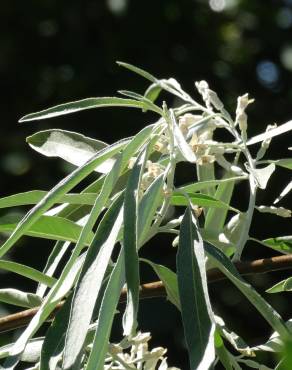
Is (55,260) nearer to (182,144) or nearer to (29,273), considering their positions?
(29,273)

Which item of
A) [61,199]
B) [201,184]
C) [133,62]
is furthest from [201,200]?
[133,62]

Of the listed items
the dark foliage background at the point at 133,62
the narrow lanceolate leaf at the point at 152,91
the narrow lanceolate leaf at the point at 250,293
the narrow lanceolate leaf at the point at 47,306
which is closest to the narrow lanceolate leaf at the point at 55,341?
the narrow lanceolate leaf at the point at 47,306

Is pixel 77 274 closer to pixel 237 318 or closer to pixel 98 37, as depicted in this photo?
pixel 237 318

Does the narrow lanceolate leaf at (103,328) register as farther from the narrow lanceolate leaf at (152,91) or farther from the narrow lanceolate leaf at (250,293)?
the narrow lanceolate leaf at (152,91)

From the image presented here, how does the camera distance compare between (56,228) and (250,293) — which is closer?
(250,293)

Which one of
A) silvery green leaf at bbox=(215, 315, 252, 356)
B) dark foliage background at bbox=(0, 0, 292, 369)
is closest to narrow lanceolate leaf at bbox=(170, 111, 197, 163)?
silvery green leaf at bbox=(215, 315, 252, 356)

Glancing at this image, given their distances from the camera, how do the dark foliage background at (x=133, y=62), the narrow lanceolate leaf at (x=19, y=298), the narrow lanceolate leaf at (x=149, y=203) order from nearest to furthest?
the narrow lanceolate leaf at (x=149, y=203)
the narrow lanceolate leaf at (x=19, y=298)
the dark foliage background at (x=133, y=62)

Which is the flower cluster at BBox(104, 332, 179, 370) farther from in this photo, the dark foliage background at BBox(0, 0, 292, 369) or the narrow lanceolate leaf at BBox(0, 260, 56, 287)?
the dark foliage background at BBox(0, 0, 292, 369)
